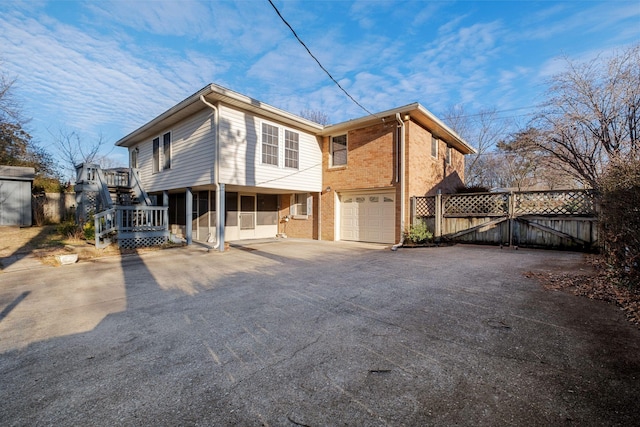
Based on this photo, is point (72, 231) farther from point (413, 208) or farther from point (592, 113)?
point (592, 113)

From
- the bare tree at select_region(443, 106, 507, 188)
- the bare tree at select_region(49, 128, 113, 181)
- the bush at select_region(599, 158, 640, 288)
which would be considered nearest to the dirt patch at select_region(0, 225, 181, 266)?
the bush at select_region(599, 158, 640, 288)

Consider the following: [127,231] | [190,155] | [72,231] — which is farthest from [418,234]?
[72,231]

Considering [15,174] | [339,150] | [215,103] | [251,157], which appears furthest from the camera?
[15,174]

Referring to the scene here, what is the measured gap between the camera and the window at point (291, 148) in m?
11.4

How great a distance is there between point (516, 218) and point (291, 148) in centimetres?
865

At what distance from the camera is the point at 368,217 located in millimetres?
12102

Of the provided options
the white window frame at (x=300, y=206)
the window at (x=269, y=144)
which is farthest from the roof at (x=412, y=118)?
the white window frame at (x=300, y=206)

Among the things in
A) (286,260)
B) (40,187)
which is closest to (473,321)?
(286,260)

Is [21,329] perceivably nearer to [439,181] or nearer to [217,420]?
[217,420]

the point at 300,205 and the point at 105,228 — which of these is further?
the point at 300,205

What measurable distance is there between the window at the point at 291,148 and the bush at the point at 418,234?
5.30 m

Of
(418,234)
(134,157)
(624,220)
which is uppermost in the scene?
(134,157)

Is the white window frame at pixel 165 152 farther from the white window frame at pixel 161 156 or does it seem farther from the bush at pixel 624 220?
the bush at pixel 624 220

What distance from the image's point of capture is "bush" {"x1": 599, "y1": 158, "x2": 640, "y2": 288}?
12.7 ft
